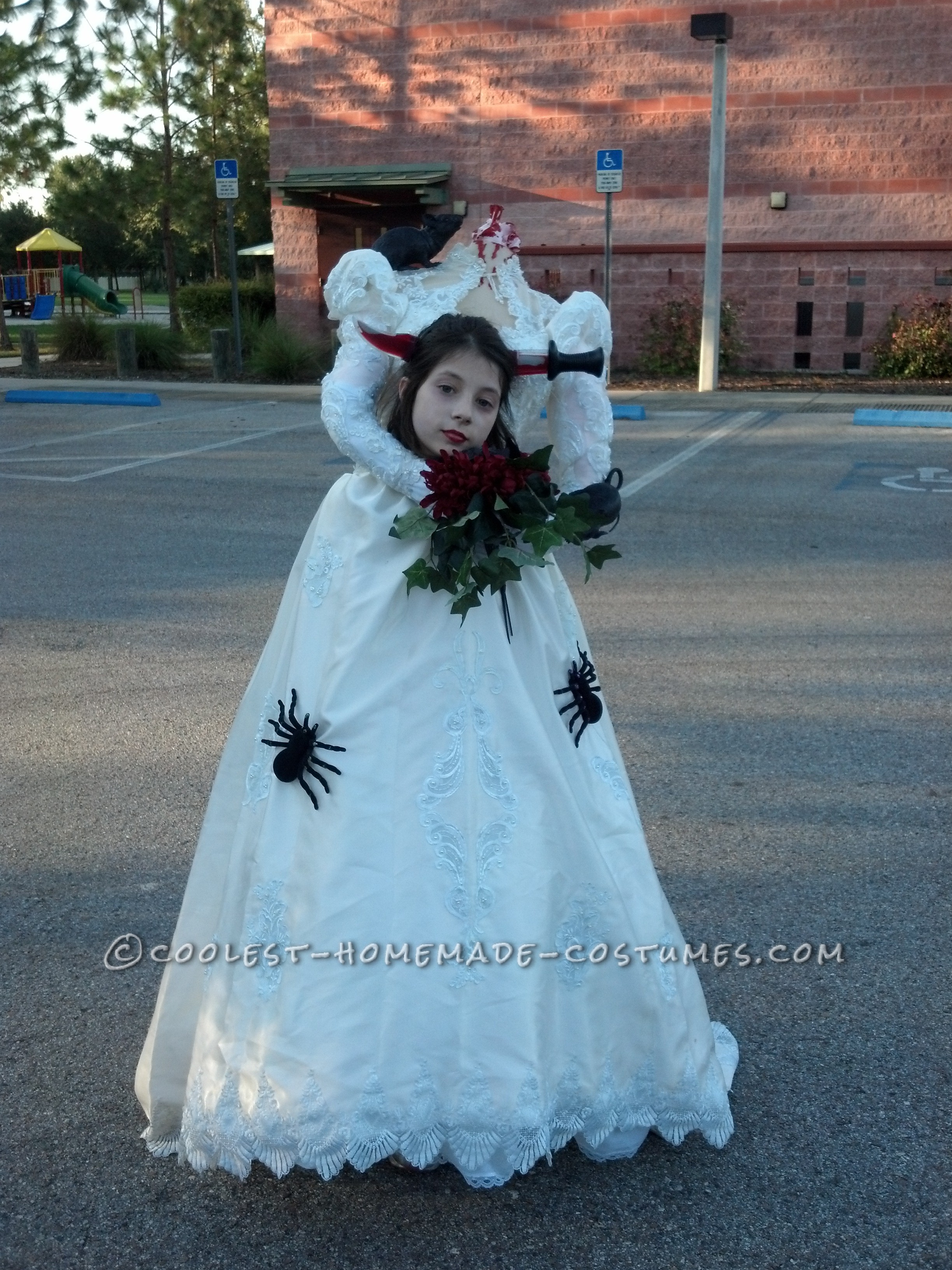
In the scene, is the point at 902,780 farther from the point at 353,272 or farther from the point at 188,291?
the point at 188,291

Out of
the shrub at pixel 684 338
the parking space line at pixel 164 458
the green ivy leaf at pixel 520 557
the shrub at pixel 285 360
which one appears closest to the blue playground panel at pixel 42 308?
the shrub at pixel 285 360

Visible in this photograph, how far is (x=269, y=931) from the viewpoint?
8.00 feet

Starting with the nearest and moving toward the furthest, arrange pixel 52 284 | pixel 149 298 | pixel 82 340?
1. pixel 82 340
2. pixel 52 284
3. pixel 149 298

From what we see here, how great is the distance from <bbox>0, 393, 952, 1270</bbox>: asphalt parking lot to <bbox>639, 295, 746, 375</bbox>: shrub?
9.76 m

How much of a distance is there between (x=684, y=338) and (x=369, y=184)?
5.29 meters

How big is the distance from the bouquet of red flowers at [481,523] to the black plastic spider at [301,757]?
0.33 meters

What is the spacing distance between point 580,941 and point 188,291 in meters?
26.1

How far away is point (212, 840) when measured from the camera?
2.70 m

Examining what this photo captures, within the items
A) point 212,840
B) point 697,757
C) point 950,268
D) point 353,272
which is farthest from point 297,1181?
point 950,268

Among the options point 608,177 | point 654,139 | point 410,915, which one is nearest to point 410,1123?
point 410,915

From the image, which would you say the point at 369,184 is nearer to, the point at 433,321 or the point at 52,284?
the point at 433,321

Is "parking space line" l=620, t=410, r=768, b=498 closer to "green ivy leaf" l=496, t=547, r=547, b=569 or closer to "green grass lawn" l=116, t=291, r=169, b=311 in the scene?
"green ivy leaf" l=496, t=547, r=547, b=569

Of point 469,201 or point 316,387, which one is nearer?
point 316,387

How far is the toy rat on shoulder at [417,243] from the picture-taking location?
2727 millimetres
